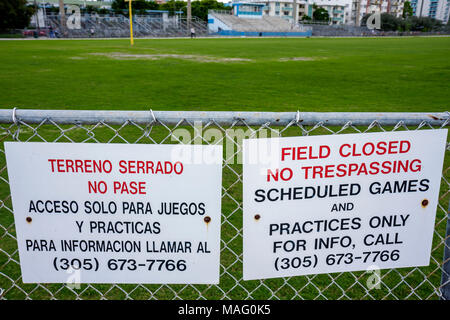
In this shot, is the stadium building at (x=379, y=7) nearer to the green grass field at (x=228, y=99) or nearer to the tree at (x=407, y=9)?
the tree at (x=407, y=9)

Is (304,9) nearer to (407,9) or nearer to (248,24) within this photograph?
(407,9)

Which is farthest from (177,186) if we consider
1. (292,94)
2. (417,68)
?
(417,68)

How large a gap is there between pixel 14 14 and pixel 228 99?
159 ft

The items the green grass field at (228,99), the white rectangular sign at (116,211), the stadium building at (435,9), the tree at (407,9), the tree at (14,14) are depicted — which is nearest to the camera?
the white rectangular sign at (116,211)

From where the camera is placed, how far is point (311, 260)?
190 centimetres

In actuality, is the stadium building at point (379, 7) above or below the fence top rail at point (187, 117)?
above

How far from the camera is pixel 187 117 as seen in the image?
174 centimetres

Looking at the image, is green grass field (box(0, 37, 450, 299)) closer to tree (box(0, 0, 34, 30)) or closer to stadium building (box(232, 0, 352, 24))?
tree (box(0, 0, 34, 30))

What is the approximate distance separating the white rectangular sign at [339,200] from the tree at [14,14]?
54226 mm

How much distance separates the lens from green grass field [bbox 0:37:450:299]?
9.13 ft

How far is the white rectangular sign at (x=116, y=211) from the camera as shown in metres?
1.67

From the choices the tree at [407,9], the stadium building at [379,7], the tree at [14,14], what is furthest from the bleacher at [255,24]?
the tree at [407,9]

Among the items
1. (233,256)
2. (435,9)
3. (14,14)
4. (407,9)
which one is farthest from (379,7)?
(233,256)

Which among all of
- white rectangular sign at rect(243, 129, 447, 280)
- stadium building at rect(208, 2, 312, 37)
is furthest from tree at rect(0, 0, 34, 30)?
white rectangular sign at rect(243, 129, 447, 280)
